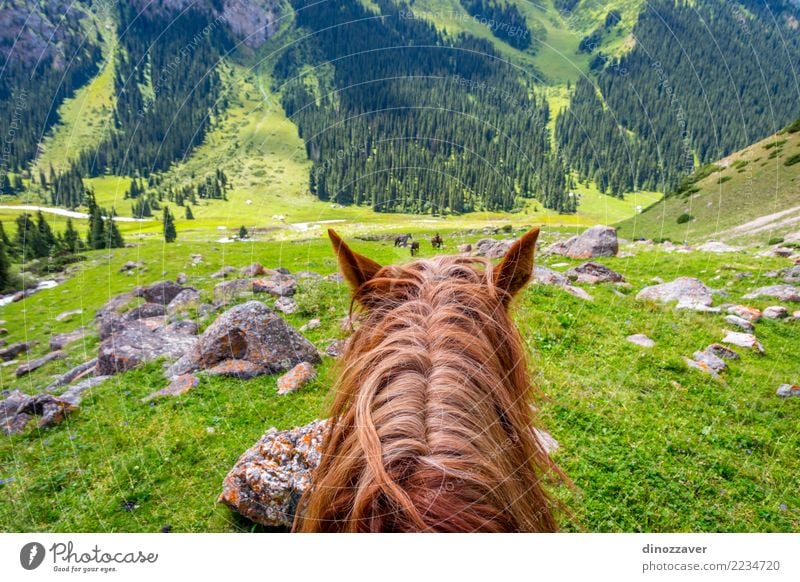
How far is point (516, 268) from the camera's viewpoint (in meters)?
2.17

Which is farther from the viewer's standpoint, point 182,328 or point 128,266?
point 128,266

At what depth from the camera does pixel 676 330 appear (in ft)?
35.3

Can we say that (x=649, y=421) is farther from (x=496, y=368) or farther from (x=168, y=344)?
(x=168, y=344)

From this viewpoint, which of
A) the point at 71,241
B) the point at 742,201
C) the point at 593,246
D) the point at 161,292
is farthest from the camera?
the point at 71,241

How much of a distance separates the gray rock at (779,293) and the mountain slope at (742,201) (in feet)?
39.4

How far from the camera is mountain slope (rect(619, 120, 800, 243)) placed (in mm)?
24812

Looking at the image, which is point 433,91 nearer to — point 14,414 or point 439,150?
point 439,150

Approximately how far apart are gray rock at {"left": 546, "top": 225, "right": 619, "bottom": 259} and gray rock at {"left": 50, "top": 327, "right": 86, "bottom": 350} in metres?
24.7

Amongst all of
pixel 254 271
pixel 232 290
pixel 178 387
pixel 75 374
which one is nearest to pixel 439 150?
pixel 178 387

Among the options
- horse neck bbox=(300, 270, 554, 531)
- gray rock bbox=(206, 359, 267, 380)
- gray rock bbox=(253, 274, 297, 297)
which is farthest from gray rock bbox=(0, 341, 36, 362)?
horse neck bbox=(300, 270, 554, 531)

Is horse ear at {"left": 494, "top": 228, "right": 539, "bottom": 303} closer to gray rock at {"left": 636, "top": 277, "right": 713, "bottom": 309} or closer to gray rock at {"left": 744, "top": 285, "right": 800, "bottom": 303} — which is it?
gray rock at {"left": 636, "top": 277, "right": 713, "bottom": 309}

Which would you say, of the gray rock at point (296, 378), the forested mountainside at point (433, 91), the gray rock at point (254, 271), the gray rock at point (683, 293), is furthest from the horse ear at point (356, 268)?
the gray rock at point (254, 271)
